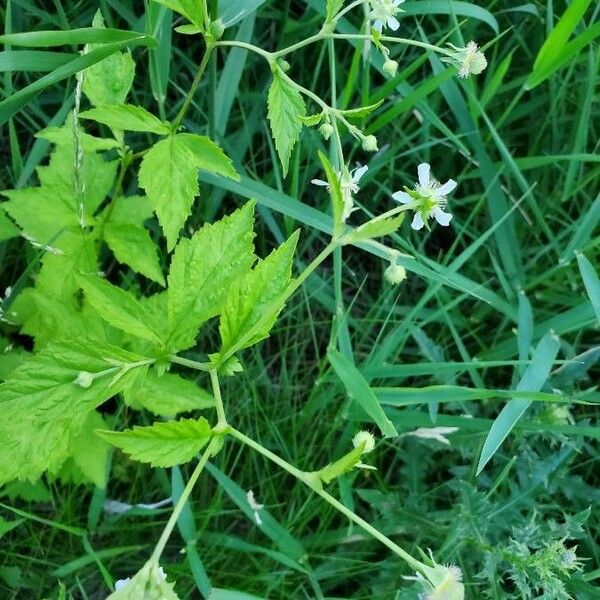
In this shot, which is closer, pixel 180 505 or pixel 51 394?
pixel 180 505

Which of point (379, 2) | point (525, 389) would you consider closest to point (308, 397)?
point (525, 389)

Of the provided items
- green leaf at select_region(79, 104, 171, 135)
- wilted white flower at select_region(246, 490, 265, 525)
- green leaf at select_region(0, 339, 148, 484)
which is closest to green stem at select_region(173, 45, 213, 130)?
green leaf at select_region(79, 104, 171, 135)

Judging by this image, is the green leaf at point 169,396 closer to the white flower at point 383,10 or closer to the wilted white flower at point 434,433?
the wilted white flower at point 434,433

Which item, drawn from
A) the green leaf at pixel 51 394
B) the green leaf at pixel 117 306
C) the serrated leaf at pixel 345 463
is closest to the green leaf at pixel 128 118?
the green leaf at pixel 117 306

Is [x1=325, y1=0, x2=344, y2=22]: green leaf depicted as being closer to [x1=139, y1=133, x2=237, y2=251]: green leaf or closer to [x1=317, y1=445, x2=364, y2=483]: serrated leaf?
[x1=139, y1=133, x2=237, y2=251]: green leaf

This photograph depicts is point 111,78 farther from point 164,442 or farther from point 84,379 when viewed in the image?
point 164,442

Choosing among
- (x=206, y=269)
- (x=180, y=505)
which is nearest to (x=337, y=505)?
(x=180, y=505)
